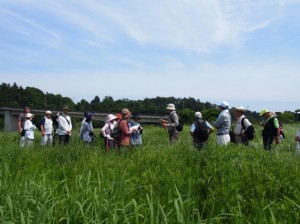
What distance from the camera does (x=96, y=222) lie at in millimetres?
3104

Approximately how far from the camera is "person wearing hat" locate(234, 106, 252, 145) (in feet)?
31.0

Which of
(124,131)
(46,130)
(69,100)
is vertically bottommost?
(46,130)

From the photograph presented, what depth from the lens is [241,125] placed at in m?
9.53

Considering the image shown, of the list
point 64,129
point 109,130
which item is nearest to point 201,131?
point 109,130

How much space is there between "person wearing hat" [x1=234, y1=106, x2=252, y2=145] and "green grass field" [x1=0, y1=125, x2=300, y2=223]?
8.42 ft

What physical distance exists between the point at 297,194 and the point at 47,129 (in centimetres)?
963

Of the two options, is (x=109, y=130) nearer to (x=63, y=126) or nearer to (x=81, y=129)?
(x=81, y=129)

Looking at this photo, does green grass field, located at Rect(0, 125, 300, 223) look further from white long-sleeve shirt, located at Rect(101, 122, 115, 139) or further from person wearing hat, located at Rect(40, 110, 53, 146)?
person wearing hat, located at Rect(40, 110, 53, 146)

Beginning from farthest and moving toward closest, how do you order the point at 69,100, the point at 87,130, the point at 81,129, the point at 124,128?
the point at 69,100, the point at 81,129, the point at 87,130, the point at 124,128

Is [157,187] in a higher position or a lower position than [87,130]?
lower

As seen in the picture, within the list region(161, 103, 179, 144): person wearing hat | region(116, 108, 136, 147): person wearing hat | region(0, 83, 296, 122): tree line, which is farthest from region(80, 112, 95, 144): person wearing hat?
region(0, 83, 296, 122): tree line

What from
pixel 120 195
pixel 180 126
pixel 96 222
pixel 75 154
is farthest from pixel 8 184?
pixel 180 126

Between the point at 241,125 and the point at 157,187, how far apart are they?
551cm

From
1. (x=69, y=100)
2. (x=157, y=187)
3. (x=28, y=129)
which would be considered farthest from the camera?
(x=69, y=100)
